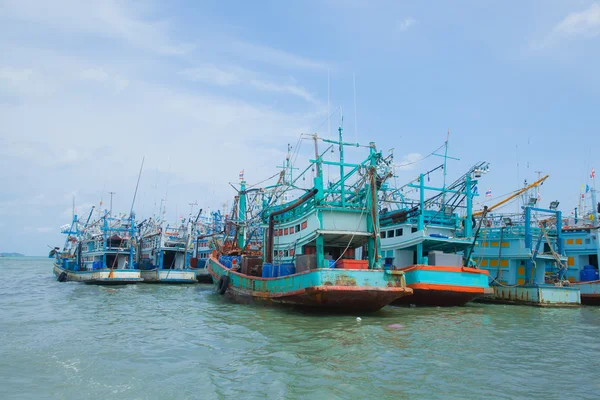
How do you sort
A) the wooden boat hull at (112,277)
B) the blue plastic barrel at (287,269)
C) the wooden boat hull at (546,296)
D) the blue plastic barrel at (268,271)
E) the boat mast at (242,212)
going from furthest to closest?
1. the wooden boat hull at (112,277)
2. the boat mast at (242,212)
3. the wooden boat hull at (546,296)
4. the blue plastic barrel at (268,271)
5. the blue plastic barrel at (287,269)

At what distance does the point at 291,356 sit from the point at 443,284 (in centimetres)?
1278

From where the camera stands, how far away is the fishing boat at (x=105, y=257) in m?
33.8

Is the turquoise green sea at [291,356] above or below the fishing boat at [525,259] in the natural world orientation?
below

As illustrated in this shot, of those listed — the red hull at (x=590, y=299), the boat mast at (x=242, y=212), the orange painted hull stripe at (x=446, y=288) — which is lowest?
the red hull at (x=590, y=299)

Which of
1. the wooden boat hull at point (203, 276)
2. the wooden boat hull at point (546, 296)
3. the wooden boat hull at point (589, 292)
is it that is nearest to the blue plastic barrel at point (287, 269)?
the wooden boat hull at point (546, 296)

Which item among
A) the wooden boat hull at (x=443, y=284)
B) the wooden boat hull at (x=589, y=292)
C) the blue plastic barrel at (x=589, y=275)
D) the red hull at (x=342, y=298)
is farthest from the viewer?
the blue plastic barrel at (x=589, y=275)

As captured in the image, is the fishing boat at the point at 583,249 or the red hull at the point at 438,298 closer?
the red hull at the point at 438,298

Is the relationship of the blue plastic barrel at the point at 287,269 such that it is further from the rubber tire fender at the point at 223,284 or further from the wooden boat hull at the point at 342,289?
the rubber tire fender at the point at 223,284

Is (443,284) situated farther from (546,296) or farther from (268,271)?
(268,271)

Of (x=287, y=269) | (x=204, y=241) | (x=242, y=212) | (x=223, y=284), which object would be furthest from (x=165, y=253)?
(x=287, y=269)

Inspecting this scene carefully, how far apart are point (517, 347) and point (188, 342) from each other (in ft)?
28.9

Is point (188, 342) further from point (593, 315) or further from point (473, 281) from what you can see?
point (593, 315)

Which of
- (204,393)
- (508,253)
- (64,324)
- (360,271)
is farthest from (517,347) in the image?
(508,253)

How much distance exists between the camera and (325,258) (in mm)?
20016
